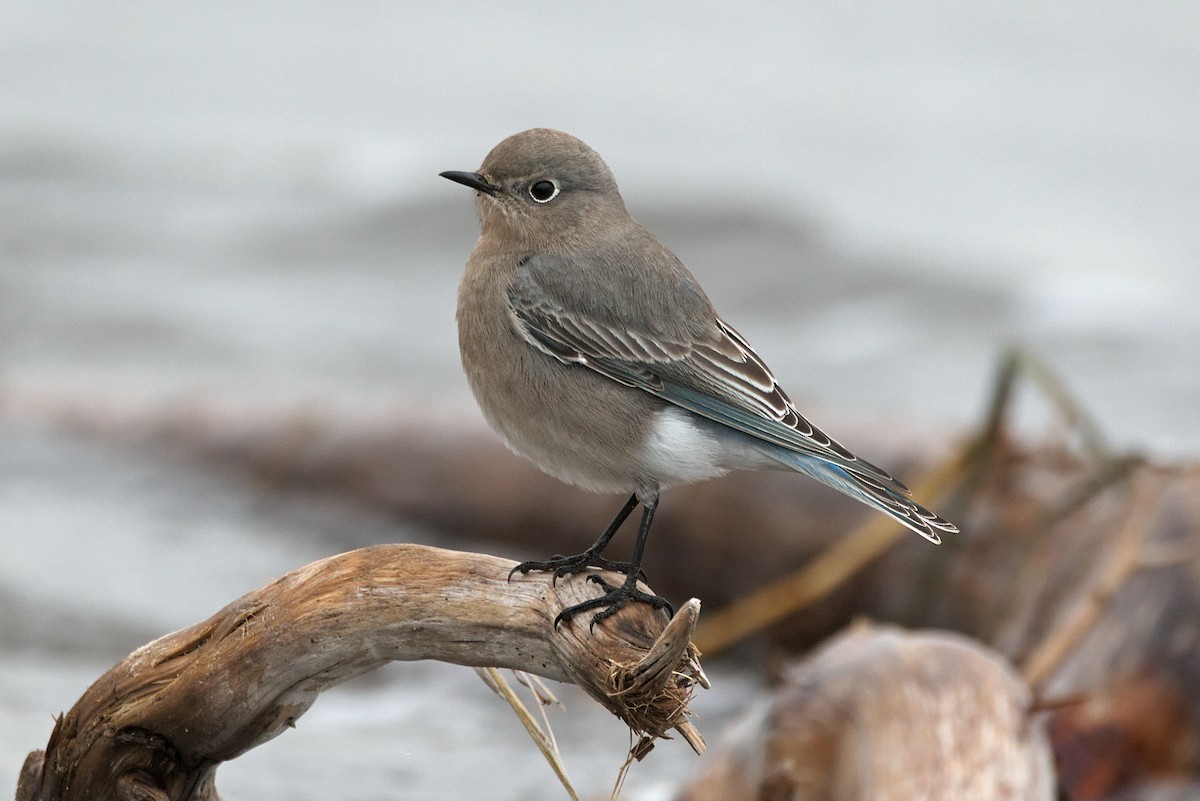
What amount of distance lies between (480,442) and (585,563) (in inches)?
165

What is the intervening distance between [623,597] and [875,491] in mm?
924

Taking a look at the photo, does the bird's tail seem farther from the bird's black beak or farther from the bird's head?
the bird's black beak

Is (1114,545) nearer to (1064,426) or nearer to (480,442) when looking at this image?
(1064,426)

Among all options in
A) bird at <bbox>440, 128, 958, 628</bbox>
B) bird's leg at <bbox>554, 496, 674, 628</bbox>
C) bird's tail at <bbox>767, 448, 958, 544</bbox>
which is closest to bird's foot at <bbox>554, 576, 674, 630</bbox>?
bird's leg at <bbox>554, 496, 674, 628</bbox>

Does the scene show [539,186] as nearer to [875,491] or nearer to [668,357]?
[668,357]

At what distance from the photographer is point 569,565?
15.5 ft

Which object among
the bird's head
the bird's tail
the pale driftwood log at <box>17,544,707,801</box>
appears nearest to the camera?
the pale driftwood log at <box>17,544,707,801</box>

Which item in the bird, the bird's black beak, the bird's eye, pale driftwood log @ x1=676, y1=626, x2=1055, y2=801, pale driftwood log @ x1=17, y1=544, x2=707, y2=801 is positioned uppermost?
the bird's black beak

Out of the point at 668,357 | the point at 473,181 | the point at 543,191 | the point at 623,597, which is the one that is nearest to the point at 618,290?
the point at 668,357

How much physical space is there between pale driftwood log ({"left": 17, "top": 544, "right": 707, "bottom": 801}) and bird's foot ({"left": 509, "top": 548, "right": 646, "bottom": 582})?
0.09 metres

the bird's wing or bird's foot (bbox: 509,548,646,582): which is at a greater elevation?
the bird's wing

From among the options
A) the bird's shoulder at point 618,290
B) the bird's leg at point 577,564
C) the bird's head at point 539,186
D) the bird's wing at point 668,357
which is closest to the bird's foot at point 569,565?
the bird's leg at point 577,564

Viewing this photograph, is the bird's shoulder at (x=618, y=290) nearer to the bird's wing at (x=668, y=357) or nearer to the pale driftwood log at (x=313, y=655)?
the bird's wing at (x=668, y=357)

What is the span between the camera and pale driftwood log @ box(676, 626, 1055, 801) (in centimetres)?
536
